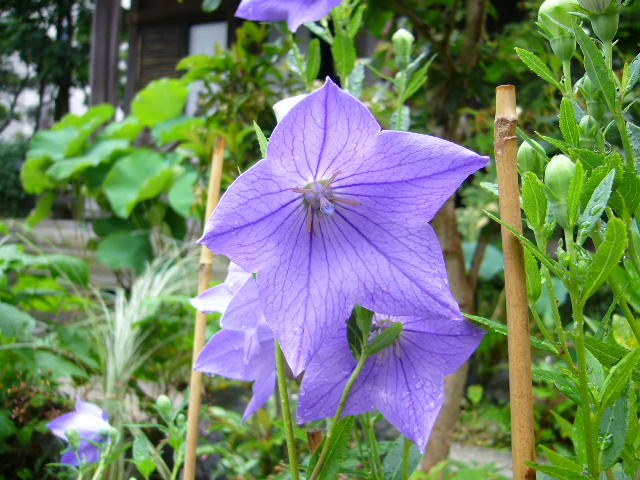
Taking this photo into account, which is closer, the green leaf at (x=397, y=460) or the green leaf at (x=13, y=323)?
the green leaf at (x=397, y=460)

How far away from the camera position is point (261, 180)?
0.36 m

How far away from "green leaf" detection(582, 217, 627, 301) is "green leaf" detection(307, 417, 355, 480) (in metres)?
0.18

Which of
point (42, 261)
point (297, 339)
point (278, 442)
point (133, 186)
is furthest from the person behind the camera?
point (133, 186)

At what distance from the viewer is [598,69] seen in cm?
36

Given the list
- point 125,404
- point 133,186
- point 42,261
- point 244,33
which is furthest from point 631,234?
point 133,186

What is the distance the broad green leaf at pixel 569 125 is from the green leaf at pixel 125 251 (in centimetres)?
326

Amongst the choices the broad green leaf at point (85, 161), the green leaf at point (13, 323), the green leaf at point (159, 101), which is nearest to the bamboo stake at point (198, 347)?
the green leaf at point (13, 323)

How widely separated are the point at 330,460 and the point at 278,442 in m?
1.14

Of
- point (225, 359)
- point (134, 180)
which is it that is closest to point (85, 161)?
point (134, 180)

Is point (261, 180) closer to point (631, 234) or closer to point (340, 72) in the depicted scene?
point (631, 234)

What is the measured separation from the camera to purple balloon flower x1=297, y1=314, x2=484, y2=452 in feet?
1.41

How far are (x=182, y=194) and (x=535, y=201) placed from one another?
3233 millimetres

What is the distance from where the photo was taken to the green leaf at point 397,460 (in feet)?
1.87

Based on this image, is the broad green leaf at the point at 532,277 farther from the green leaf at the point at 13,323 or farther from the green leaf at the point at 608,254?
the green leaf at the point at 13,323
